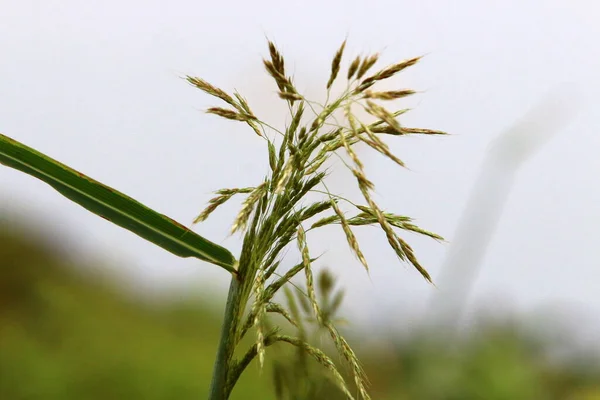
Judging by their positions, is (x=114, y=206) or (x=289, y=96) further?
(x=114, y=206)

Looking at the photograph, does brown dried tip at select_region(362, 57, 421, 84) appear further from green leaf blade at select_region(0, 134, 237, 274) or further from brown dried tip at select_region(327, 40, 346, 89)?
green leaf blade at select_region(0, 134, 237, 274)

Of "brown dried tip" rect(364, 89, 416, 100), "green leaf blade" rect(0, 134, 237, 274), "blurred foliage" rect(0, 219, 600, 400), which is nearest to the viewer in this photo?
"brown dried tip" rect(364, 89, 416, 100)

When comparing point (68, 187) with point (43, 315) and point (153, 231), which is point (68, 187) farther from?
point (43, 315)

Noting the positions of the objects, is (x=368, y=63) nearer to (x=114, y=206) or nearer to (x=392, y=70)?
(x=392, y=70)

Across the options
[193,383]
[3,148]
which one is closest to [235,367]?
[3,148]

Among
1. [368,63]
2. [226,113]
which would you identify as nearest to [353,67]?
[368,63]

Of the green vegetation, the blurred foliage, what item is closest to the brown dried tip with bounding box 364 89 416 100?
the green vegetation

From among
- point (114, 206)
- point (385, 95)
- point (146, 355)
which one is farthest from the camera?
point (146, 355)

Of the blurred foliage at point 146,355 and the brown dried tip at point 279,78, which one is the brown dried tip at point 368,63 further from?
the blurred foliage at point 146,355
